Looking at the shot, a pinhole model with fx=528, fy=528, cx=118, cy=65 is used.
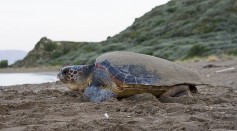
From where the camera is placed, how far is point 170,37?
5175 centimetres

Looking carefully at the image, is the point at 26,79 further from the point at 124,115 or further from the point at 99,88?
the point at 124,115

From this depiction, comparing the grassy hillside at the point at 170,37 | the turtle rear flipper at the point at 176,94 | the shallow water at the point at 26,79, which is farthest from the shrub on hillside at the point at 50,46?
the turtle rear flipper at the point at 176,94

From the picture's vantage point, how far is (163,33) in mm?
54531

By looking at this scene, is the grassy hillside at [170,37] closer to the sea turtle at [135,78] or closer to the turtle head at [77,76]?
the turtle head at [77,76]

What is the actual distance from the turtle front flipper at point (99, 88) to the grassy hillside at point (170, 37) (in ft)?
91.4

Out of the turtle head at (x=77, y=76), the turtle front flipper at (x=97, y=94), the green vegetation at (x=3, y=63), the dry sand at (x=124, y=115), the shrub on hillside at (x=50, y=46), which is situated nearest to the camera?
the dry sand at (x=124, y=115)

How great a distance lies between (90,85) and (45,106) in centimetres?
126

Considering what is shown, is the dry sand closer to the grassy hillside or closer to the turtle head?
the turtle head

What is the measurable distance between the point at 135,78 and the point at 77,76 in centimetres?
120

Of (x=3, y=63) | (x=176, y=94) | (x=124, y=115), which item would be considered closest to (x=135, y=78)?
(x=176, y=94)

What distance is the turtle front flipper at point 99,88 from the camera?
786 cm

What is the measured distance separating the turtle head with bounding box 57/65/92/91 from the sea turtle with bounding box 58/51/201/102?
68 millimetres

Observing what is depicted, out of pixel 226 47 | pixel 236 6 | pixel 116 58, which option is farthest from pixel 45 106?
pixel 236 6

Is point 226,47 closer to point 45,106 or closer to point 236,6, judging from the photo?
point 236,6
